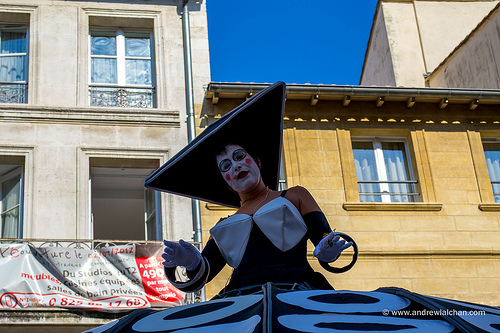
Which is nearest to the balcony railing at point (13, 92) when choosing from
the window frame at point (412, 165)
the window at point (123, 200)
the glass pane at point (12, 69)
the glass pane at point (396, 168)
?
the glass pane at point (12, 69)

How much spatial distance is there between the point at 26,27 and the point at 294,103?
19.2 ft

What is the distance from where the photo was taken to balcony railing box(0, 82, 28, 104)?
15188mm

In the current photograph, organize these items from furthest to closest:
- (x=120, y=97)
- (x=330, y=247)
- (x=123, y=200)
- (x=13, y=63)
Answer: (x=123, y=200) < (x=13, y=63) < (x=120, y=97) < (x=330, y=247)

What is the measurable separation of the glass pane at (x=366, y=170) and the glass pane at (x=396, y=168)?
28 centimetres

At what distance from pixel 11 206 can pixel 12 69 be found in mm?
2976

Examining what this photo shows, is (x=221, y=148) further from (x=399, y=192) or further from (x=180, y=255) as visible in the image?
(x=399, y=192)

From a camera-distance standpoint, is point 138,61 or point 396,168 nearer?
point 396,168

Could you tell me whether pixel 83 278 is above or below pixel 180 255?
above

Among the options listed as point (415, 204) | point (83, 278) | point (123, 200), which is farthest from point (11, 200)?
point (415, 204)

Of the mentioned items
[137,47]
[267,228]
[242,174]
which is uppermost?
[137,47]

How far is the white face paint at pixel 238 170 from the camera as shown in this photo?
5.77 m

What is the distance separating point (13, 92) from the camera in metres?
15.3

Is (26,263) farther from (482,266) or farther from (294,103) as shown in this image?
(482,266)

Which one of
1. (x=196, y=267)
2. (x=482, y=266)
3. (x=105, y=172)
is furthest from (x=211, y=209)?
(x=196, y=267)
